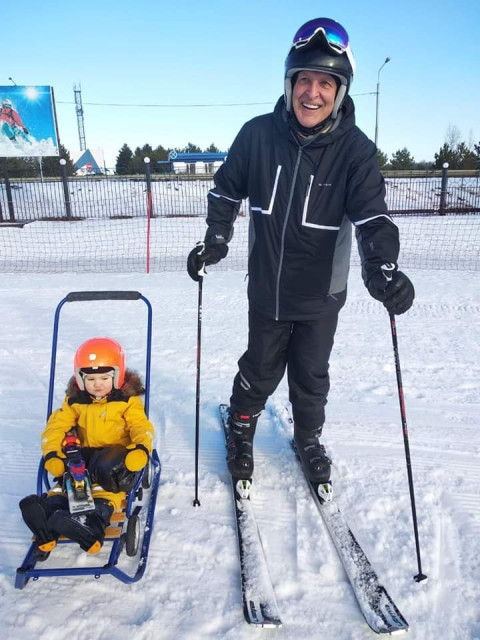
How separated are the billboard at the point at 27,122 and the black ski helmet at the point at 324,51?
1566cm

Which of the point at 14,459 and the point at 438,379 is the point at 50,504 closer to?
the point at 14,459

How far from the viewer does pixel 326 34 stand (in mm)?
2184

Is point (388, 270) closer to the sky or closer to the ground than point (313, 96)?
closer to the ground

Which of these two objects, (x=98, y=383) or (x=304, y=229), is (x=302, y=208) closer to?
(x=304, y=229)

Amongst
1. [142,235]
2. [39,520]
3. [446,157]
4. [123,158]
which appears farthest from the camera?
[123,158]

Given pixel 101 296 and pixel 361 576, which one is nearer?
pixel 361 576

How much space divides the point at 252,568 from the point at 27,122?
56.0 ft

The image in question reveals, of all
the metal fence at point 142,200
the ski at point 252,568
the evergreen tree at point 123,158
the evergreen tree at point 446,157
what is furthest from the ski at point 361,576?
the evergreen tree at point 123,158

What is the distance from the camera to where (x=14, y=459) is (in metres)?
3.12

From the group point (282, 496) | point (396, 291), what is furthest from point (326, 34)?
point (282, 496)

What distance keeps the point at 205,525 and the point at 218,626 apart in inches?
23.8

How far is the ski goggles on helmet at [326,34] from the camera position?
2191mm

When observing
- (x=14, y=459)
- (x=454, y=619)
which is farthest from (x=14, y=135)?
(x=454, y=619)

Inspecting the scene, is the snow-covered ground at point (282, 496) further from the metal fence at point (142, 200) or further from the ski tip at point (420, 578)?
the metal fence at point (142, 200)
